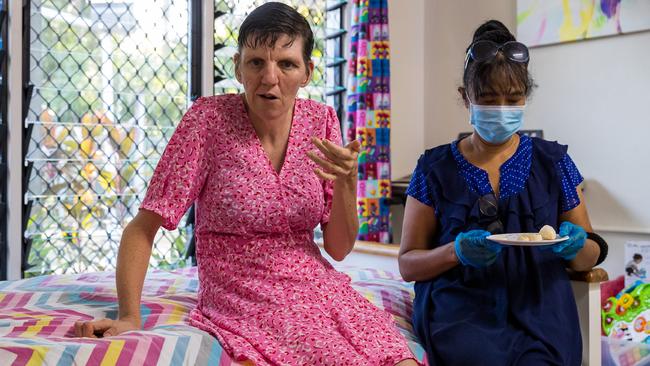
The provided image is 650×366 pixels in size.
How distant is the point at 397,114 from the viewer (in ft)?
15.7

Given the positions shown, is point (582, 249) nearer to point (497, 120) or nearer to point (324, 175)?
point (497, 120)

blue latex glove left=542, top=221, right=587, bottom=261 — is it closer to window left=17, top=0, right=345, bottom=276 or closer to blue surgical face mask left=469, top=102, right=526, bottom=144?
blue surgical face mask left=469, top=102, right=526, bottom=144

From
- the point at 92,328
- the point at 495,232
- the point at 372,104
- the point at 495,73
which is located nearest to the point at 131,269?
the point at 92,328

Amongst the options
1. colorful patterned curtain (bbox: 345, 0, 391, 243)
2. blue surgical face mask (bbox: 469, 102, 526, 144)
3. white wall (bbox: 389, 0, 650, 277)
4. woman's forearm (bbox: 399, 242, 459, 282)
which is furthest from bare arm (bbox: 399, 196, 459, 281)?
colorful patterned curtain (bbox: 345, 0, 391, 243)

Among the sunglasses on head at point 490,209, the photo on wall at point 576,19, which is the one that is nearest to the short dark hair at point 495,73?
the sunglasses on head at point 490,209

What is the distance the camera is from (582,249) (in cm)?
172

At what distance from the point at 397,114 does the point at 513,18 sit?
93 cm

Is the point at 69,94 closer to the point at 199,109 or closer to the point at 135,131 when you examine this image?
the point at 135,131

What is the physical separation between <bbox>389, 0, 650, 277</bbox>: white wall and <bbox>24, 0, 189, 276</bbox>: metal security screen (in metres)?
1.56

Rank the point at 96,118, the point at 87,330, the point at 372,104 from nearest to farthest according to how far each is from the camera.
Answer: the point at 87,330 → the point at 96,118 → the point at 372,104

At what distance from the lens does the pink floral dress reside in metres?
1.48

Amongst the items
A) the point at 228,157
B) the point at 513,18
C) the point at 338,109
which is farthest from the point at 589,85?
the point at 228,157

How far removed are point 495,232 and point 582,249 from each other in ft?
0.67

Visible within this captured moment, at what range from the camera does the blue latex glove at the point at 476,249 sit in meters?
1.61
